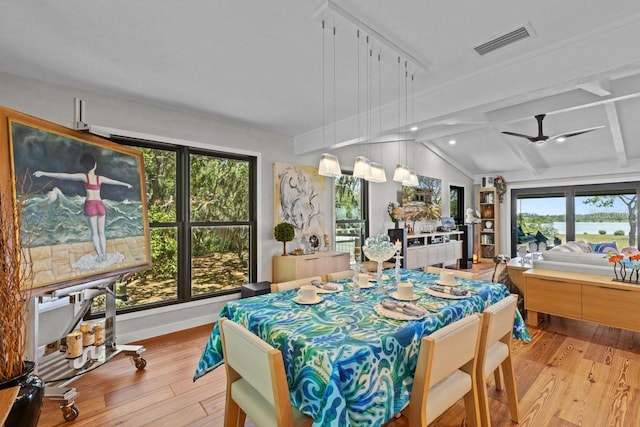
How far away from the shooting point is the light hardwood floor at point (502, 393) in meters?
2.03

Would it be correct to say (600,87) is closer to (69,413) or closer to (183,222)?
(183,222)

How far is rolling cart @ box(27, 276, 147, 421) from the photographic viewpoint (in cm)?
204

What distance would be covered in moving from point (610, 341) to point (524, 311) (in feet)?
2.71

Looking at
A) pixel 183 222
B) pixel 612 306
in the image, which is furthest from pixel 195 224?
pixel 612 306

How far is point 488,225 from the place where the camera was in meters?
8.59

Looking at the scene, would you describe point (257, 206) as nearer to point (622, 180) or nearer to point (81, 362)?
point (81, 362)

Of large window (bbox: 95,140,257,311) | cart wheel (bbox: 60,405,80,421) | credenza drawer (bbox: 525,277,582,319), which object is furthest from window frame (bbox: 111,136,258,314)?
credenza drawer (bbox: 525,277,582,319)

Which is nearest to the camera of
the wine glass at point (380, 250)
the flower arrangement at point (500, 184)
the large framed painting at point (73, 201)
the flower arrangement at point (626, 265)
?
the large framed painting at point (73, 201)

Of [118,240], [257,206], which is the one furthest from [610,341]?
[118,240]

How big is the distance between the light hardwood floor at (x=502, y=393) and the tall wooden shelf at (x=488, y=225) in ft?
17.9

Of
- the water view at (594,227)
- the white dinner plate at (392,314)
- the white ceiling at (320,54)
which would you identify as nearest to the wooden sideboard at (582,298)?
the white ceiling at (320,54)

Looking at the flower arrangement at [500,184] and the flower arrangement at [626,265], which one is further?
the flower arrangement at [500,184]

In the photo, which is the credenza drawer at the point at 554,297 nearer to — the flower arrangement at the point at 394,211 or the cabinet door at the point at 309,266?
the cabinet door at the point at 309,266

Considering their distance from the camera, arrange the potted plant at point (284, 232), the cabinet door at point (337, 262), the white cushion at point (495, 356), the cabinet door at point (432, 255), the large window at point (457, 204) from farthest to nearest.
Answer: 1. the large window at point (457, 204)
2. the cabinet door at point (432, 255)
3. the cabinet door at point (337, 262)
4. the potted plant at point (284, 232)
5. the white cushion at point (495, 356)
